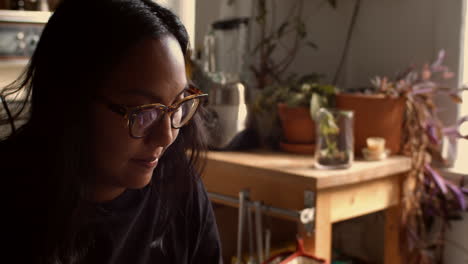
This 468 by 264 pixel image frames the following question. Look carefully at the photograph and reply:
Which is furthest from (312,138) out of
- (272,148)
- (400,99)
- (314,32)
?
(314,32)

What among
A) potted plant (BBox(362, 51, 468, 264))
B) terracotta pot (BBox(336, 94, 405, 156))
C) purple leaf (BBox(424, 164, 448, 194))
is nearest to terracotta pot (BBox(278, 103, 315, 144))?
terracotta pot (BBox(336, 94, 405, 156))

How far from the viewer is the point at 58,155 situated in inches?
32.3

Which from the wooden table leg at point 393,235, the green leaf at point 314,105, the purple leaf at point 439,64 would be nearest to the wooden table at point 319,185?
the wooden table leg at point 393,235

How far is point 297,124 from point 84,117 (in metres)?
1.20

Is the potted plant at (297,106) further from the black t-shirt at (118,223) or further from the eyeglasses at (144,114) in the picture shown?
the eyeglasses at (144,114)

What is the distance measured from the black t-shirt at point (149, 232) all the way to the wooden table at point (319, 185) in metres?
0.53

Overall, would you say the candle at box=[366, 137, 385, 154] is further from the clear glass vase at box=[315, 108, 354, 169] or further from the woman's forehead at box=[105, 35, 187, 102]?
the woman's forehead at box=[105, 35, 187, 102]

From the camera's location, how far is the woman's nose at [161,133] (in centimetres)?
85

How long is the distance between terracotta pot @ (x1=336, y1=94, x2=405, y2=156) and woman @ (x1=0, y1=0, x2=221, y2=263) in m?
1.12

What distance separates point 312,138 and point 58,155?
4.09ft

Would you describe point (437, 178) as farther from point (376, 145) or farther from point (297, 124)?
point (297, 124)

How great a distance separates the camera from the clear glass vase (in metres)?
1.74

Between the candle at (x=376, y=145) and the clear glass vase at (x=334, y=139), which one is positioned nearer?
the clear glass vase at (x=334, y=139)

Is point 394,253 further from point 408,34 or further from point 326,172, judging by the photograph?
point 408,34
